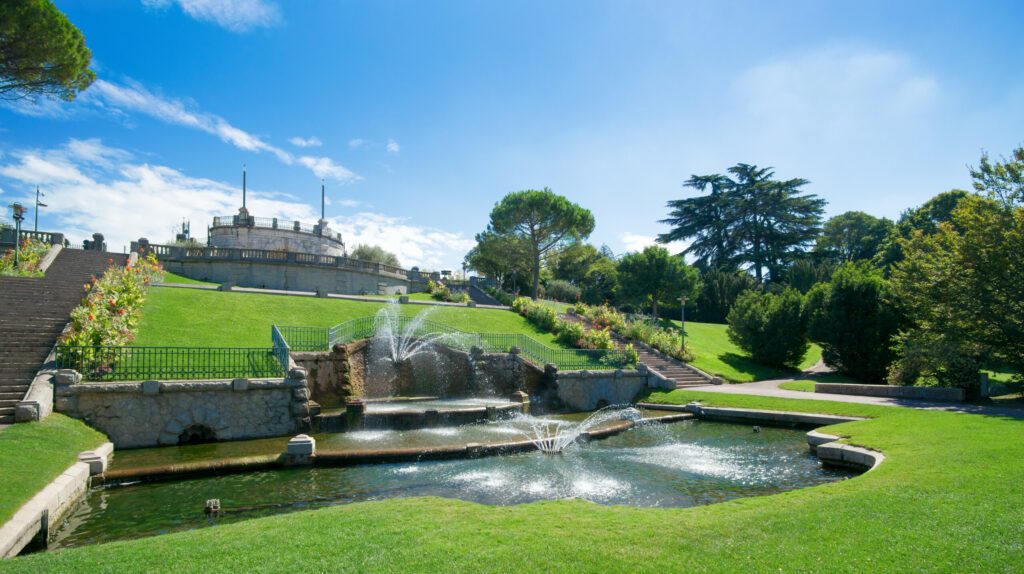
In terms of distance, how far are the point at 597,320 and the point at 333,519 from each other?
97.0 feet

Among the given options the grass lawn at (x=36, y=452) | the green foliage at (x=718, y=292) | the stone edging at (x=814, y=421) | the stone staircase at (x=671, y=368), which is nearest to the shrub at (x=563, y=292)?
the green foliage at (x=718, y=292)

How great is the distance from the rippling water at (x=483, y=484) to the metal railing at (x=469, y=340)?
10.4m

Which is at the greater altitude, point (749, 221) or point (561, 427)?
point (749, 221)

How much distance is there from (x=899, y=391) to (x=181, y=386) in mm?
24854

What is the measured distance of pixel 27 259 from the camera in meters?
25.6

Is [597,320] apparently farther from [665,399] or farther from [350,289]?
[350,289]

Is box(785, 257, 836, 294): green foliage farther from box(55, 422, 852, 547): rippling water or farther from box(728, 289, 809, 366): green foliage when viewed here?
box(55, 422, 852, 547): rippling water

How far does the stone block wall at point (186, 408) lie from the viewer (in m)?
13.4

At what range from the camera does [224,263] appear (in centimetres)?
3734

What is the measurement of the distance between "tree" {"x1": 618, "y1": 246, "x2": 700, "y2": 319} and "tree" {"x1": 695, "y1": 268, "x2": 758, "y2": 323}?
21.8 feet

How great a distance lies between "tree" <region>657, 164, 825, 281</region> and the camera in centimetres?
5500

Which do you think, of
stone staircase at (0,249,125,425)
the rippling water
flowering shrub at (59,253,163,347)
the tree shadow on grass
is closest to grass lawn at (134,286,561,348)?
flowering shrub at (59,253,163,347)

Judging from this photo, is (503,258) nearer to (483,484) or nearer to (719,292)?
(719,292)

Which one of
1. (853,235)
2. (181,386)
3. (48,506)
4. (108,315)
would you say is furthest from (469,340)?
(853,235)
